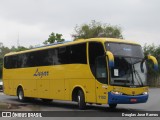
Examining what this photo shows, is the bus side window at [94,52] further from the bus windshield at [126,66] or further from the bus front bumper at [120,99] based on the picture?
the bus front bumper at [120,99]

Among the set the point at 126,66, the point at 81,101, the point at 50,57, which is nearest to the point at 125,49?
the point at 126,66

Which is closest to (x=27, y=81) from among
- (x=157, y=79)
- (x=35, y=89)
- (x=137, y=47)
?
(x=35, y=89)

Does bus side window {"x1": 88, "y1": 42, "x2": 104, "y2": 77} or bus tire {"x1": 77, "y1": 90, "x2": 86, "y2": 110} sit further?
bus tire {"x1": 77, "y1": 90, "x2": 86, "y2": 110}

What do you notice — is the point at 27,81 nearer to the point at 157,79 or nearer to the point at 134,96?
the point at 134,96

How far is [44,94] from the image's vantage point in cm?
2402

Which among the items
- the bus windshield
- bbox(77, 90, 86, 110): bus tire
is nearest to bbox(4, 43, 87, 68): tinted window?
bbox(77, 90, 86, 110): bus tire

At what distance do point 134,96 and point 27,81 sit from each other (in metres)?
9.62

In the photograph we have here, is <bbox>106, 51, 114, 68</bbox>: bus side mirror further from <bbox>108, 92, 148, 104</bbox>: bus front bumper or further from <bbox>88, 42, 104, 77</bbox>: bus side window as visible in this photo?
<bbox>108, 92, 148, 104</bbox>: bus front bumper

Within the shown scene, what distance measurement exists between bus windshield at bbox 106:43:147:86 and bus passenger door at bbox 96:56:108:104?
42cm

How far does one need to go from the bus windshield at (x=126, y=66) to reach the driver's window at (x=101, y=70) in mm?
419

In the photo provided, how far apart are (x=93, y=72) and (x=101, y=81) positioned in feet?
2.52

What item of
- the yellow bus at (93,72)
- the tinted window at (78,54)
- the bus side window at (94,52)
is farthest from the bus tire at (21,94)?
the bus side window at (94,52)

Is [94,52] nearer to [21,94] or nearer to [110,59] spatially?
[110,59]

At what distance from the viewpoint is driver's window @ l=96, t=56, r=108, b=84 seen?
18.6m
